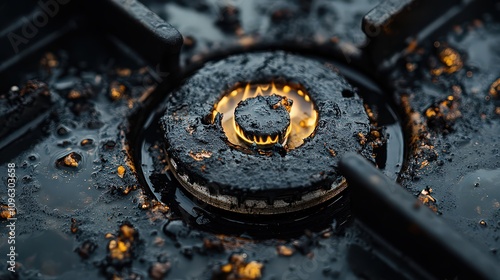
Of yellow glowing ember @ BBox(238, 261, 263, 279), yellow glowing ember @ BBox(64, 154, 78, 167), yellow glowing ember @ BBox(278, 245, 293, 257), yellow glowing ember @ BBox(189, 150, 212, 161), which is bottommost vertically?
yellow glowing ember @ BBox(64, 154, 78, 167)

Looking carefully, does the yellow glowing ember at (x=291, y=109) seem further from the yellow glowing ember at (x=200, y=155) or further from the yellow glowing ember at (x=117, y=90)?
the yellow glowing ember at (x=117, y=90)

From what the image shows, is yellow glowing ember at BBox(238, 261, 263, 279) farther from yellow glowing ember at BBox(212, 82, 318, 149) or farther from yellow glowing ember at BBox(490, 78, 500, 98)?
yellow glowing ember at BBox(490, 78, 500, 98)

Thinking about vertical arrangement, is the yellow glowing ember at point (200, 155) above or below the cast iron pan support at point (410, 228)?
below

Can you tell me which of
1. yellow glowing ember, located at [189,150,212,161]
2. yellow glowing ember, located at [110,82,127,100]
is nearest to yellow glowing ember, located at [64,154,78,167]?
yellow glowing ember, located at [110,82,127,100]

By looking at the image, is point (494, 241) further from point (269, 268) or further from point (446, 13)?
point (446, 13)

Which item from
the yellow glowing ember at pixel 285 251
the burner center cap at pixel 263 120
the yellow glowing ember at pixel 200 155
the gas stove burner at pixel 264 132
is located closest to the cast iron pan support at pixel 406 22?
the gas stove burner at pixel 264 132

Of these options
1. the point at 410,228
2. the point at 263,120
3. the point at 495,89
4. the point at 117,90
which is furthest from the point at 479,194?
the point at 117,90

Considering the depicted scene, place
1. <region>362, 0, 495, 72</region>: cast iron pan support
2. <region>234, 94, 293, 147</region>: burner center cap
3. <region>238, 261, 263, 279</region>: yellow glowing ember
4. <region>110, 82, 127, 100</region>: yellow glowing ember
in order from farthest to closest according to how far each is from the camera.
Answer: <region>110, 82, 127, 100</region>: yellow glowing ember < <region>362, 0, 495, 72</region>: cast iron pan support < <region>234, 94, 293, 147</region>: burner center cap < <region>238, 261, 263, 279</region>: yellow glowing ember
